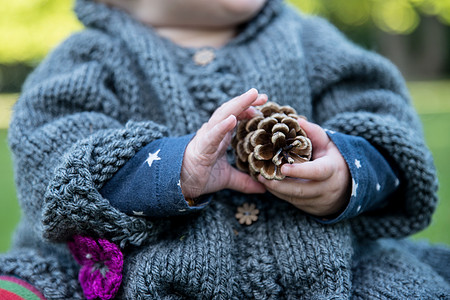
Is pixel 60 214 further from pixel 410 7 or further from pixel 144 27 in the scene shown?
pixel 410 7

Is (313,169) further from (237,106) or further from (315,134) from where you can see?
(237,106)

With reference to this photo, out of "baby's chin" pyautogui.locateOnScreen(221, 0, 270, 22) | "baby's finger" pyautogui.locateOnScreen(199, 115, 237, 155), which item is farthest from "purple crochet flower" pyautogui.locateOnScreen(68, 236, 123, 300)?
"baby's chin" pyautogui.locateOnScreen(221, 0, 270, 22)

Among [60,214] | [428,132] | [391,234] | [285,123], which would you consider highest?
[285,123]

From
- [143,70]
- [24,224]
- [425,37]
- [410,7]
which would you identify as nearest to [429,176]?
[143,70]

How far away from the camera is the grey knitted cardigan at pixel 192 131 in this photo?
94cm

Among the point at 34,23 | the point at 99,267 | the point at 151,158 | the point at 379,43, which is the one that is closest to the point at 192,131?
the point at 151,158

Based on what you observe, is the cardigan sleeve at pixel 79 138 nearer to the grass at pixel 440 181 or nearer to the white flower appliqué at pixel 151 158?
the white flower appliqué at pixel 151 158

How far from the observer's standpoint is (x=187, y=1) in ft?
3.80

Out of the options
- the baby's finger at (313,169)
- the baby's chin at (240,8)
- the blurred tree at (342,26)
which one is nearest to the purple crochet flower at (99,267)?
the baby's finger at (313,169)

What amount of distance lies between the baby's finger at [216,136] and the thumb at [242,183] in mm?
109

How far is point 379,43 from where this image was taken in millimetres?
10656

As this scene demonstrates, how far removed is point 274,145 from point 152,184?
27 cm

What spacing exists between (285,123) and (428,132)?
3103mm

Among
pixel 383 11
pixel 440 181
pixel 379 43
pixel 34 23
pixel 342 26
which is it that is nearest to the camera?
pixel 440 181
